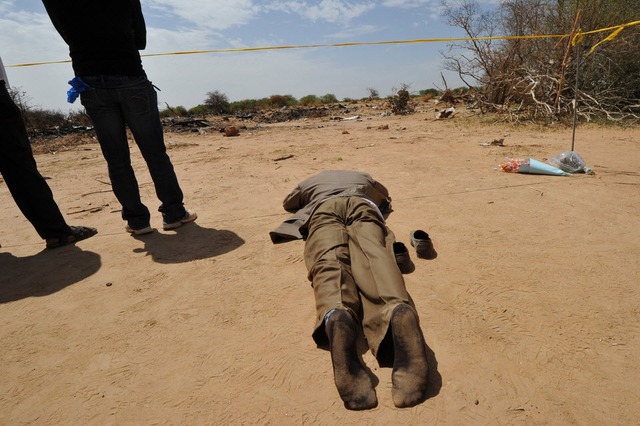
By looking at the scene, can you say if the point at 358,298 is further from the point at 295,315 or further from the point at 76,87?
the point at 76,87

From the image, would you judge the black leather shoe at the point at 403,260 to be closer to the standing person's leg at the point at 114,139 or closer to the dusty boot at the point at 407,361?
the dusty boot at the point at 407,361

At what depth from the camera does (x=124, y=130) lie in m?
2.88

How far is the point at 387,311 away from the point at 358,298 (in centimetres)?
23

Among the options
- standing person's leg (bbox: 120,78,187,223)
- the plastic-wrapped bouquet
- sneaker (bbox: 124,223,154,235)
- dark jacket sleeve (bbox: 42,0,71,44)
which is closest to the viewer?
dark jacket sleeve (bbox: 42,0,71,44)

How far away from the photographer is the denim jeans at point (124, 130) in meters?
2.75

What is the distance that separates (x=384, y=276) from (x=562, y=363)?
2.69 ft

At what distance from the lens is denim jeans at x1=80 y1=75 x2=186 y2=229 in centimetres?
275

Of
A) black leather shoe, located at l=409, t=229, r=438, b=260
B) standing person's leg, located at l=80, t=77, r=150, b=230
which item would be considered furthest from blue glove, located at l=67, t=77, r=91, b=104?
black leather shoe, located at l=409, t=229, r=438, b=260

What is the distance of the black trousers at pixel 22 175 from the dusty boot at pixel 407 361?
9.50 ft

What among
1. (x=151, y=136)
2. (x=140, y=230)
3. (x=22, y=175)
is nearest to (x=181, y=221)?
(x=140, y=230)

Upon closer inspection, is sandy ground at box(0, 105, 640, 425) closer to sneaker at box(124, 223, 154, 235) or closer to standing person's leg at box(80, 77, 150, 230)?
sneaker at box(124, 223, 154, 235)

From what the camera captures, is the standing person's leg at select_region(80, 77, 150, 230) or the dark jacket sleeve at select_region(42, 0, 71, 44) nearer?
the dark jacket sleeve at select_region(42, 0, 71, 44)

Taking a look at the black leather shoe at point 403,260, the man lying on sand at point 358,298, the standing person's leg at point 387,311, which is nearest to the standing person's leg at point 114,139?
the man lying on sand at point 358,298

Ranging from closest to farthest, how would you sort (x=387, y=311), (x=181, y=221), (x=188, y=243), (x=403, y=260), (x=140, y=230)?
1. (x=387, y=311)
2. (x=403, y=260)
3. (x=188, y=243)
4. (x=140, y=230)
5. (x=181, y=221)
